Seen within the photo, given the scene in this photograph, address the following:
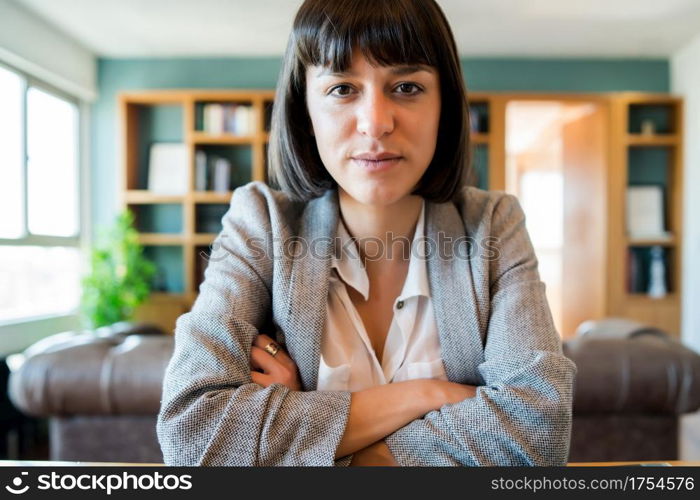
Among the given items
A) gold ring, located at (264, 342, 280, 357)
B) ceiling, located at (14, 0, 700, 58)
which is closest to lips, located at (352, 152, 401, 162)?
gold ring, located at (264, 342, 280, 357)

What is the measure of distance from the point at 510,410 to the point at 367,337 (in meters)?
0.22

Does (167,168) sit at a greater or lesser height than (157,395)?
greater

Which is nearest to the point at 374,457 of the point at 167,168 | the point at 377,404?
the point at 377,404

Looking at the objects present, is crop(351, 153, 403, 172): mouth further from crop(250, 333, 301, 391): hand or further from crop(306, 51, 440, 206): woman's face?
crop(250, 333, 301, 391): hand

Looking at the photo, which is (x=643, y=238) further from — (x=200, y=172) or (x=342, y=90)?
(x=342, y=90)

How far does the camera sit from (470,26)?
10.0ft

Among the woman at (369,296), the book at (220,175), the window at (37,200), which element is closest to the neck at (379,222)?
the woman at (369,296)

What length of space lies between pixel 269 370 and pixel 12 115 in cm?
238

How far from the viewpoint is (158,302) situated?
3.57 meters

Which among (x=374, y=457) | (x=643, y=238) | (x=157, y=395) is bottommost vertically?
(x=157, y=395)

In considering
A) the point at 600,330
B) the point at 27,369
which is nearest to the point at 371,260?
the point at 27,369

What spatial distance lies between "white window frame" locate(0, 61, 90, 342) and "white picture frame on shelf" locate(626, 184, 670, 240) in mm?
3770

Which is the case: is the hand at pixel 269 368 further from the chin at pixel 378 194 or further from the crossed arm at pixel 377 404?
the chin at pixel 378 194
